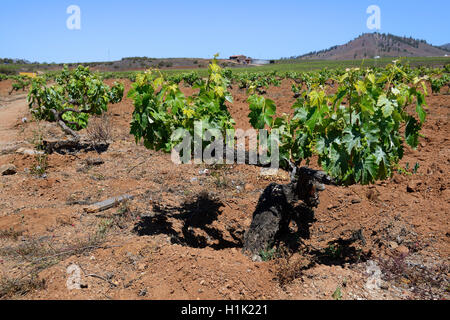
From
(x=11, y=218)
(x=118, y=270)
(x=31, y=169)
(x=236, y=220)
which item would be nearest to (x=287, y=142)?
(x=236, y=220)

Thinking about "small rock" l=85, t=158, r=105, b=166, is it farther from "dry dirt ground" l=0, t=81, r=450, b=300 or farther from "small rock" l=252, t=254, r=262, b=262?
"small rock" l=252, t=254, r=262, b=262

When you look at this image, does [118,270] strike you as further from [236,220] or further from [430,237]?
[430,237]

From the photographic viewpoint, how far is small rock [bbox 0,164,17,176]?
5863 millimetres

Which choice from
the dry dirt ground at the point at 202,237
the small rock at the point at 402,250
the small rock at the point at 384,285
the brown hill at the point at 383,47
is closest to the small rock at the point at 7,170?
the dry dirt ground at the point at 202,237

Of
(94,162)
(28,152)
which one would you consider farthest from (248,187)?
(28,152)

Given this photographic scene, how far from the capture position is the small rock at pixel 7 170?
231 inches

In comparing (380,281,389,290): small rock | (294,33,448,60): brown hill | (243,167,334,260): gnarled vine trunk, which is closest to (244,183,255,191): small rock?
(243,167,334,260): gnarled vine trunk

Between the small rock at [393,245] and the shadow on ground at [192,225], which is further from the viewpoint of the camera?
the shadow on ground at [192,225]

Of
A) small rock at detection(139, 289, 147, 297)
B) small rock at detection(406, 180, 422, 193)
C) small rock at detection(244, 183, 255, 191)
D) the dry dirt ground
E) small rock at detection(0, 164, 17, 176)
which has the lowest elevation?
small rock at detection(139, 289, 147, 297)

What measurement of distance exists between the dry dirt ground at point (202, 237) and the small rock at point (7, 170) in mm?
126

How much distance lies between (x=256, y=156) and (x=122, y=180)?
3.09m

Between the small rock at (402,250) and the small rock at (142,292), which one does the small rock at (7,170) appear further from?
the small rock at (402,250)

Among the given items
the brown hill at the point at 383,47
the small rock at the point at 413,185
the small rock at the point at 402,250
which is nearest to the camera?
the small rock at the point at 402,250

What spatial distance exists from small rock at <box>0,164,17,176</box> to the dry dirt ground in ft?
0.41
